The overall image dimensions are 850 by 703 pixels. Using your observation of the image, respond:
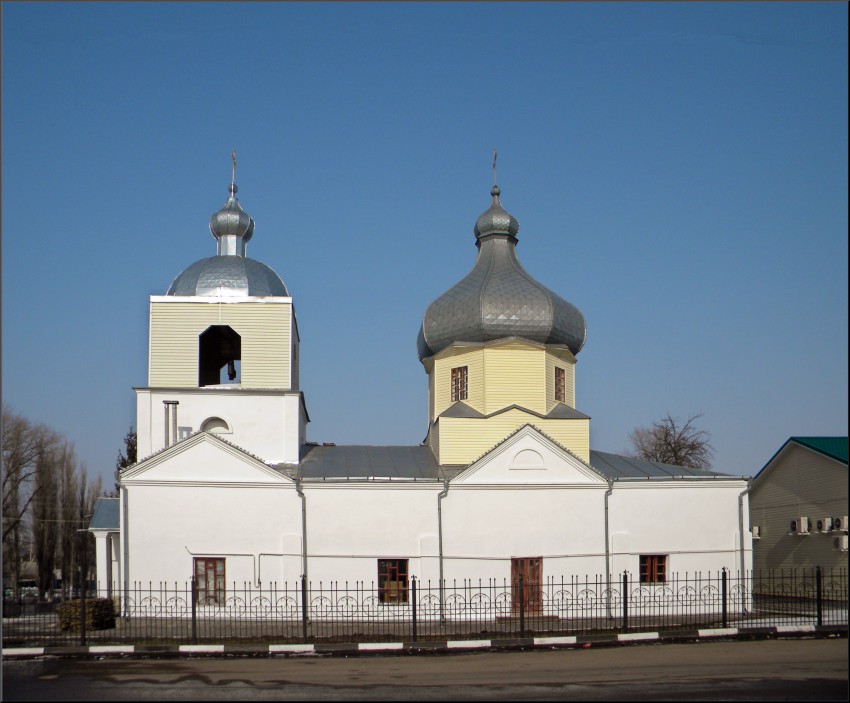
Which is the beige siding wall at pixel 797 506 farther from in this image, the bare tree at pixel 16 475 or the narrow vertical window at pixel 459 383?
the bare tree at pixel 16 475

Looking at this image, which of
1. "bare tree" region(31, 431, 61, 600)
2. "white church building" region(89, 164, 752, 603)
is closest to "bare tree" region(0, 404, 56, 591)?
"bare tree" region(31, 431, 61, 600)

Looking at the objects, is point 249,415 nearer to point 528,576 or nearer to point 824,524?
point 528,576

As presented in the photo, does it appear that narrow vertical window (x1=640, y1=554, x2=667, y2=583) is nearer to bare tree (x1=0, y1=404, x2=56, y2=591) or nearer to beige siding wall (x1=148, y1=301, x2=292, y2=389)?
beige siding wall (x1=148, y1=301, x2=292, y2=389)

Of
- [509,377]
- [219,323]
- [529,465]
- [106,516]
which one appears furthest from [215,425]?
[529,465]

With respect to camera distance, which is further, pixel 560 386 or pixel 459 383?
pixel 560 386

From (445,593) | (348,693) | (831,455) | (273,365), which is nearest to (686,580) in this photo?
(445,593)

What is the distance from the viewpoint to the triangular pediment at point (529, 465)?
24156 millimetres

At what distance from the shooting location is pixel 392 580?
23.7 metres

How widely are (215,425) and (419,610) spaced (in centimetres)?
699

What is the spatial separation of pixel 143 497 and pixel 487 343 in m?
9.58

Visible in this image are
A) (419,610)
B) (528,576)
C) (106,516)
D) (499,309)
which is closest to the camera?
(419,610)

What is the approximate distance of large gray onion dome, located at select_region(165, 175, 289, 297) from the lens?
2561cm

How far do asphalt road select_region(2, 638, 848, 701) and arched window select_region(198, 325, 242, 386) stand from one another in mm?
11662

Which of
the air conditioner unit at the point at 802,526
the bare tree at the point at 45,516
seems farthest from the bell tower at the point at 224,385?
the bare tree at the point at 45,516
